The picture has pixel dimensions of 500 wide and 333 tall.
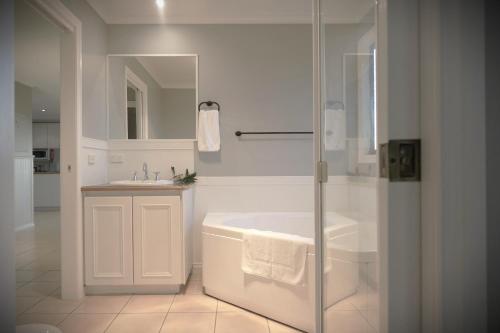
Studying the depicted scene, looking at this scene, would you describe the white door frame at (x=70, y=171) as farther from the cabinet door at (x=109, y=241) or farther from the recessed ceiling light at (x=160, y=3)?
the recessed ceiling light at (x=160, y=3)

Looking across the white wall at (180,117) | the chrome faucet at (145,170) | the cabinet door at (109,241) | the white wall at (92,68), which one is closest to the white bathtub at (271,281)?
the cabinet door at (109,241)

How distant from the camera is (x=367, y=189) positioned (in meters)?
0.66

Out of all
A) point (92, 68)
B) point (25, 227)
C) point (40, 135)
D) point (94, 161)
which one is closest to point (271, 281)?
point (94, 161)

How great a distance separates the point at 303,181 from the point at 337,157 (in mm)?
1969

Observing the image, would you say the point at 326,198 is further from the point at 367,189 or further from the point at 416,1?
the point at 416,1

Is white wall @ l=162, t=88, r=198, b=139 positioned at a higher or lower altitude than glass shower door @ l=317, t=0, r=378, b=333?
higher

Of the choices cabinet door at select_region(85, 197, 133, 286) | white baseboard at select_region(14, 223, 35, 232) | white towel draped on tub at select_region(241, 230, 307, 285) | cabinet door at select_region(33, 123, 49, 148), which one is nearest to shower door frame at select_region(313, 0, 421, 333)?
white towel draped on tub at select_region(241, 230, 307, 285)

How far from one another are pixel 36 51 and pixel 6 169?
10.8 ft

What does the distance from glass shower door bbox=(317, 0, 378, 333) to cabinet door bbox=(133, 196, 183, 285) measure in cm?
156

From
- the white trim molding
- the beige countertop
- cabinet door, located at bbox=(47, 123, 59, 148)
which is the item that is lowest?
the beige countertop

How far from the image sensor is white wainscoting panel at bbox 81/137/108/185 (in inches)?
94.7

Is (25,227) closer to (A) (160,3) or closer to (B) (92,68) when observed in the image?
(B) (92,68)

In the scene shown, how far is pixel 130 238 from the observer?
2281mm

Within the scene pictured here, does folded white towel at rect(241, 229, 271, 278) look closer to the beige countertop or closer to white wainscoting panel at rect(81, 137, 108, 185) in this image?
the beige countertop
